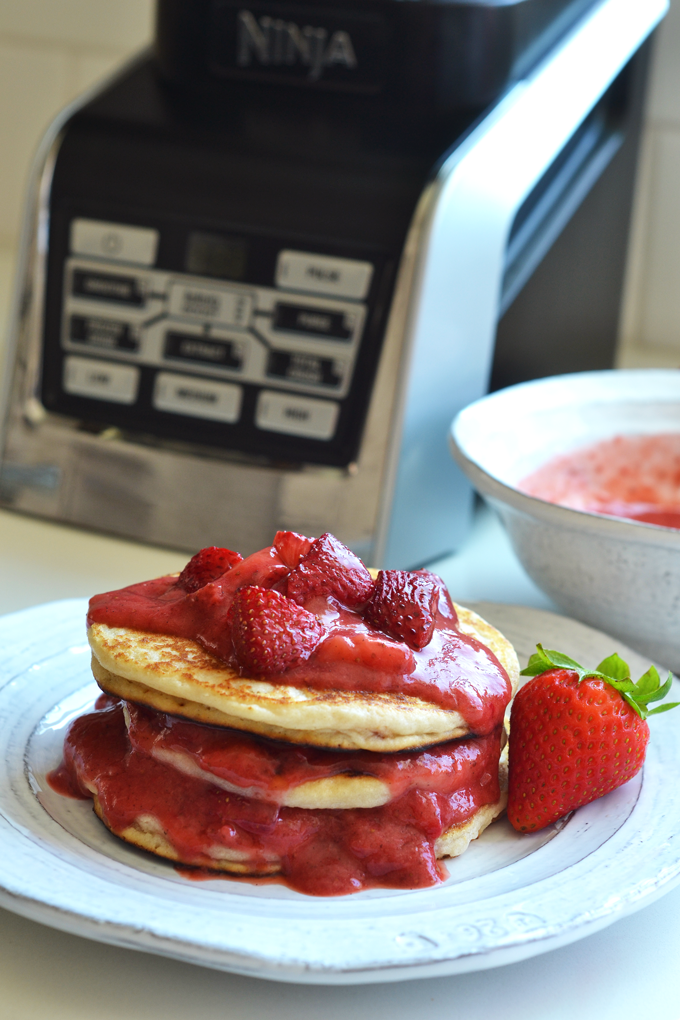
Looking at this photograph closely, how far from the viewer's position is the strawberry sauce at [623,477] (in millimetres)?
1037

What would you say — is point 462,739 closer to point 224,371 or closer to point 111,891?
point 111,891

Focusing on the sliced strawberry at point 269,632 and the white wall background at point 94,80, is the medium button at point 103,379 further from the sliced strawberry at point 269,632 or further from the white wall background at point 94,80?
the white wall background at point 94,80

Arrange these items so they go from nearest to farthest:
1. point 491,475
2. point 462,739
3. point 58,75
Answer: point 462,739
point 491,475
point 58,75

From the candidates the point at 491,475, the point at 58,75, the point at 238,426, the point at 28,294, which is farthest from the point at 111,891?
the point at 58,75

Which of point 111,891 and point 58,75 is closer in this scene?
point 111,891

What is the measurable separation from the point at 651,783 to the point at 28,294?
715mm

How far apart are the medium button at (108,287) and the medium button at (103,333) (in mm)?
20

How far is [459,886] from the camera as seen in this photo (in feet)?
1.93

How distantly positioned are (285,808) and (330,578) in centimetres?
13

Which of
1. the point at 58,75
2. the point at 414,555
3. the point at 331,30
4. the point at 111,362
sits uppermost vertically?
the point at 331,30

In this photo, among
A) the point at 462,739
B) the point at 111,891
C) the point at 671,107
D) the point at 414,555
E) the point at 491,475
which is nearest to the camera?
the point at 111,891

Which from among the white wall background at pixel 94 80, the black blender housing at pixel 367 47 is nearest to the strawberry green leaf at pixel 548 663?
the black blender housing at pixel 367 47

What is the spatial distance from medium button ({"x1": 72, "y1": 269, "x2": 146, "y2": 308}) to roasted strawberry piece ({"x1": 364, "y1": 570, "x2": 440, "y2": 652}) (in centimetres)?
49

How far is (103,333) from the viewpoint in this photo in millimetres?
1028
